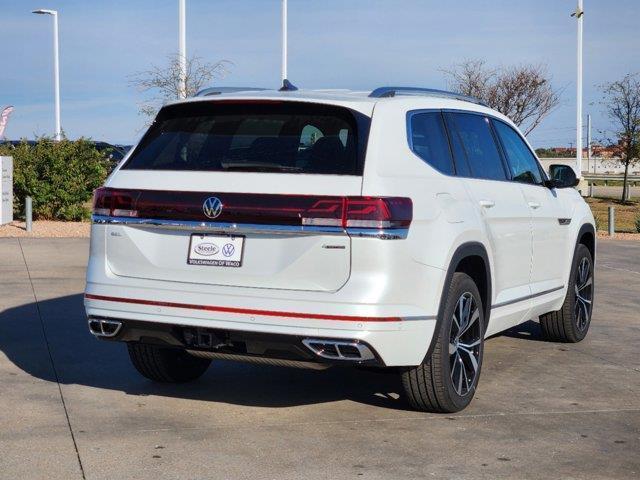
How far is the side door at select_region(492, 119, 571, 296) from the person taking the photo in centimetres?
773

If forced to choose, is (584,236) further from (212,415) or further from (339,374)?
(212,415)

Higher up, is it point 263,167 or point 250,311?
point 263,167

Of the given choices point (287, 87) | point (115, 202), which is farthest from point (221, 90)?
point (115, 202)

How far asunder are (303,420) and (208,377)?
137 centimetres

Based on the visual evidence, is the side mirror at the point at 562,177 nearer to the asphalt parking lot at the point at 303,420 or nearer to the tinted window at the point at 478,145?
the tinted window at the point at 478,145

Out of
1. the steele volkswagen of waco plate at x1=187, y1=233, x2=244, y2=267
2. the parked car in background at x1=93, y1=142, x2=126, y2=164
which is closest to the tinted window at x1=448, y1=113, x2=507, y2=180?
the steele volkswagen of waco plate at x1=187, y1=233, x2=244, y2=267

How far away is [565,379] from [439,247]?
2212mm

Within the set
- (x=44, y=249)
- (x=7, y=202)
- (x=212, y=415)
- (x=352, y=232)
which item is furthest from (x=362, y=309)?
(x=7, y=202)

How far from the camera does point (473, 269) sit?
673 centimetres

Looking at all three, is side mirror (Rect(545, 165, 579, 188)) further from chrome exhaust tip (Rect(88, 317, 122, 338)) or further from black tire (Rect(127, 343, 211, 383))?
chrome exhaust tip (Rect(88, 317, 122, 338))

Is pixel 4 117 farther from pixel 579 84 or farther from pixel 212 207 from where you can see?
pixel 212 207

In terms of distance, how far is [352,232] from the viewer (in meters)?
5.54

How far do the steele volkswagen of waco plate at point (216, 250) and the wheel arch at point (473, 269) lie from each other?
1.13 m

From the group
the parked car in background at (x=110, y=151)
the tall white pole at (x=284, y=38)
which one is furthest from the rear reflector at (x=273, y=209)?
the tall white pole at (x=284, y=38)
